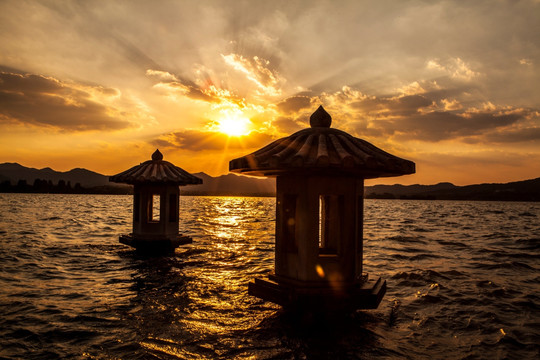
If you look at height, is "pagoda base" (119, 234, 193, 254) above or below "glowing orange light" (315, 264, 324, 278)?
below

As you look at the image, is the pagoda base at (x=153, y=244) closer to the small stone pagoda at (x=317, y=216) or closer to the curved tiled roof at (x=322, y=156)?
the small stone pagoda at (x=317, y=216)

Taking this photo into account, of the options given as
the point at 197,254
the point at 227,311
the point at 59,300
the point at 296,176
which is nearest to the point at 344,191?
the point at 296,176

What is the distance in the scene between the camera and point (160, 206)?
1474 centimetres

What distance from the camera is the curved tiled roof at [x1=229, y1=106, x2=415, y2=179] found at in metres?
5.86

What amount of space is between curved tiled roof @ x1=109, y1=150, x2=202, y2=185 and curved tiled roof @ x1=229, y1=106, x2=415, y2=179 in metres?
7.43

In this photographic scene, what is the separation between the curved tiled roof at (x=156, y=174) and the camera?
1362cm

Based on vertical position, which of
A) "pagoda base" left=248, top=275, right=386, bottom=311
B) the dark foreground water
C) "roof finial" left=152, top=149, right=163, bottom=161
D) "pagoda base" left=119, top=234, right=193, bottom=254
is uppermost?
"roof finial" left=152, top=149, right=163, bottom=161

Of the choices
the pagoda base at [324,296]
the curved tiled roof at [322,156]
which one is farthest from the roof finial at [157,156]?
the pagoda base at [324,296]

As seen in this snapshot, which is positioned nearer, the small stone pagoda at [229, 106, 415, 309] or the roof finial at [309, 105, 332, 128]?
the small stone pagoda at [229, 106, 415, 309]

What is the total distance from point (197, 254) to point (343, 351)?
500 inches

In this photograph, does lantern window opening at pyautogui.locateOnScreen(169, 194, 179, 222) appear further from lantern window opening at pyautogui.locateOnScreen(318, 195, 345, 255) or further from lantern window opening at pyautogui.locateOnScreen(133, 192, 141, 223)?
lantern window opening at pyautogui.locateOnScreen(318, 195, 345, 255)

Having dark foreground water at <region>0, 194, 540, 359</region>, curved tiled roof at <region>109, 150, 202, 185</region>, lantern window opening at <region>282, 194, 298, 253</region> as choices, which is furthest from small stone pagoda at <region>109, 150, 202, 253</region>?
lantern window opening at <region>282, 194, 298, 253</region>

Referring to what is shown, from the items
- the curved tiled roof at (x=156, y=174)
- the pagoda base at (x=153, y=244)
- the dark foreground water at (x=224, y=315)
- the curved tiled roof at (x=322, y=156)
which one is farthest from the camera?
the pagoda base at (x=153, y=244)

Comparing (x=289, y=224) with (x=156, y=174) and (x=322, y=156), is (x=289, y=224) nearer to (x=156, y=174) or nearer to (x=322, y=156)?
(x=322, y=156)
